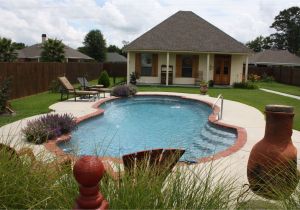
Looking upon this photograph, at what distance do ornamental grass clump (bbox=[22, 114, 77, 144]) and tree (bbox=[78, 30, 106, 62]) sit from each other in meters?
53.5

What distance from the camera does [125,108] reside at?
56.6 ft

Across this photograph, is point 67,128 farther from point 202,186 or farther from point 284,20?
point 284,20

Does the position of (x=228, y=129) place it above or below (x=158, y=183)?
below

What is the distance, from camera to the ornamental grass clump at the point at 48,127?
8492mm

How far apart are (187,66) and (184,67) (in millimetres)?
268

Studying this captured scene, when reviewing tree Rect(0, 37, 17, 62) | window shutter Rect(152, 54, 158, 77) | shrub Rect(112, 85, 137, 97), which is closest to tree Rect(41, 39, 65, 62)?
tree Rect(0, 37, 17, 62)

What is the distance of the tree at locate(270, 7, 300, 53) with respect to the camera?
73312 mm

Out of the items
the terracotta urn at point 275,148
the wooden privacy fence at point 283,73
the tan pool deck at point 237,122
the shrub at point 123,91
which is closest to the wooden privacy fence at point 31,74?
the tan pool deck at point 237,122

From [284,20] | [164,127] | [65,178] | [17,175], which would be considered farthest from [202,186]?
[284,20]

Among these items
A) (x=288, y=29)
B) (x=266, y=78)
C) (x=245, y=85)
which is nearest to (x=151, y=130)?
(x=245, y=85)

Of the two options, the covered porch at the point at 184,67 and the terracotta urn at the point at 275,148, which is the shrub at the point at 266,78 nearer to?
the covered porch at the point at 184,67

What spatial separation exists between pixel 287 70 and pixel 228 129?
1034 inches

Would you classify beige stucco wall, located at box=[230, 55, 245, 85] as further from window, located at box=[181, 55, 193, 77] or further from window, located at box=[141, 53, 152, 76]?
window, located at box=[141, 53, 152, 76]

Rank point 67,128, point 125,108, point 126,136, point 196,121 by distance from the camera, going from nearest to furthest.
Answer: point 67,128 < point 126,136 < point 196,121 < point 125,108
